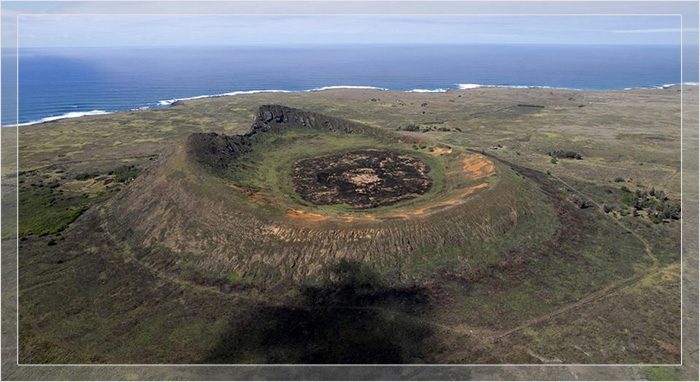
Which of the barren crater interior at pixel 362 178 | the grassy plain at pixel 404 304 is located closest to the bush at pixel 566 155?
the grassy plain at pixel 404 304

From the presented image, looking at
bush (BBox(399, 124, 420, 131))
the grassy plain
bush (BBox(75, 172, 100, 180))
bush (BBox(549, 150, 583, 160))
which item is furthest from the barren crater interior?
bush (BBox(399, 124, 420, 131))

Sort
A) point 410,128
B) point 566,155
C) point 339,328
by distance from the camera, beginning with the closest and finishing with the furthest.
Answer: point 339,328 < point 566,155 < point 410,128

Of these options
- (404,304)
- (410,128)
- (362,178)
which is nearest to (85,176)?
(362,178)

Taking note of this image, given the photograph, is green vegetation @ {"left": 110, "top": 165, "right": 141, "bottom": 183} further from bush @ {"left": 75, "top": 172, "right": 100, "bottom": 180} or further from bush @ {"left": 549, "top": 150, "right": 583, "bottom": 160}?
bush @ {"left": 549, "top": 150, "right": 583, "bottom": 160}

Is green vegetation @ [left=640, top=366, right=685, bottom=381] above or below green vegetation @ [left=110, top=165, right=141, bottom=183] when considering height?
below

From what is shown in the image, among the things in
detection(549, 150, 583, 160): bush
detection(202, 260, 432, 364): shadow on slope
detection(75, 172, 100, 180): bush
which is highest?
detection(549, 150, 583, 160): bush

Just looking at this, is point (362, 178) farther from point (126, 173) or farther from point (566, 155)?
point (566, 155)
